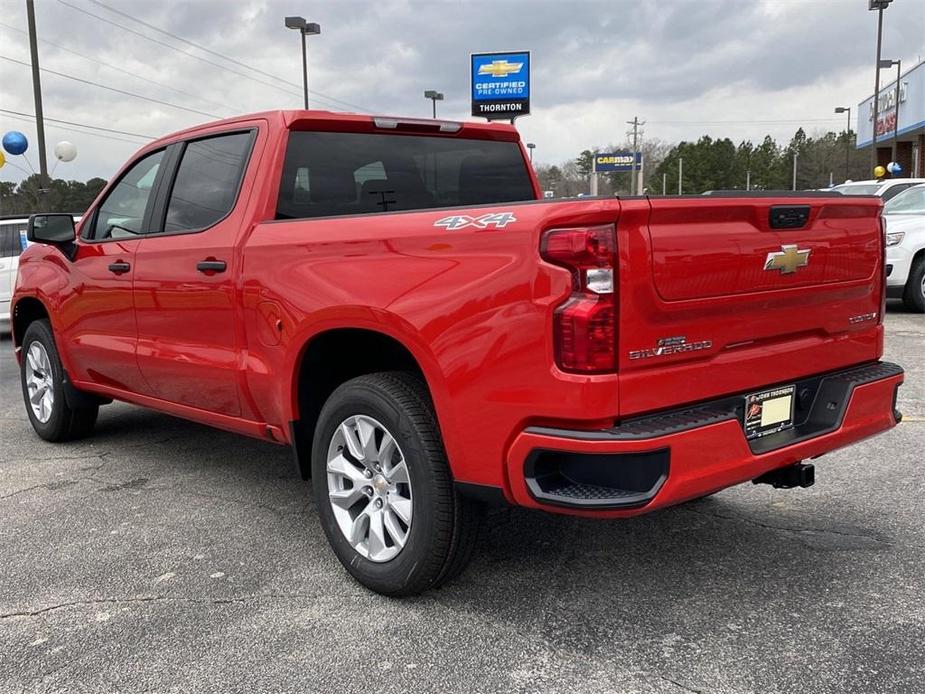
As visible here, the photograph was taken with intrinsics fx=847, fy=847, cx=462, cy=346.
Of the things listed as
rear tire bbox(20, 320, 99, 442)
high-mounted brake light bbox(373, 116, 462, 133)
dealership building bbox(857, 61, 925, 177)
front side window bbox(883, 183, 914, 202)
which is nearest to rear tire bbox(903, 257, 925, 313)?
front side window bbox(883, 183, 914, 202)

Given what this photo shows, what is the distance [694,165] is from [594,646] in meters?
109

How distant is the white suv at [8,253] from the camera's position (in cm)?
1100

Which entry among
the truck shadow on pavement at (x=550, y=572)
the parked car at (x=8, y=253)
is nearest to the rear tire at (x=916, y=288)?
the truck shadow on pavement at (x=550, y=572)

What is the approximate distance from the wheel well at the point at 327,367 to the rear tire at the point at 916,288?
1019cm

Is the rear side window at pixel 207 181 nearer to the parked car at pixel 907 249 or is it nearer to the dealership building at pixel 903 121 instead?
the parked car at pixel 907 249

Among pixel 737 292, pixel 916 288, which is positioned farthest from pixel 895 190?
pixel 737 292

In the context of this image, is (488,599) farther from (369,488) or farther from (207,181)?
(207,181)

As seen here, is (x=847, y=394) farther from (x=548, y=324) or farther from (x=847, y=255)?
(x=548, y=324)

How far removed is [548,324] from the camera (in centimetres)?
256

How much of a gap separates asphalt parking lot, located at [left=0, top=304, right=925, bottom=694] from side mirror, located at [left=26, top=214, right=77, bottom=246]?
1.45 metres

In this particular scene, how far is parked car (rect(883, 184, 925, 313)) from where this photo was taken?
37.0 feet

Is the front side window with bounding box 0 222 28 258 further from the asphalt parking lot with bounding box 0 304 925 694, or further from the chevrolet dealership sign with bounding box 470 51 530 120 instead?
the chevrolet dealership sign with bounding box 470 51 530 120

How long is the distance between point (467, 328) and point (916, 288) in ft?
35.2

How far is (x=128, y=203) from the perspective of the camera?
4.82m
